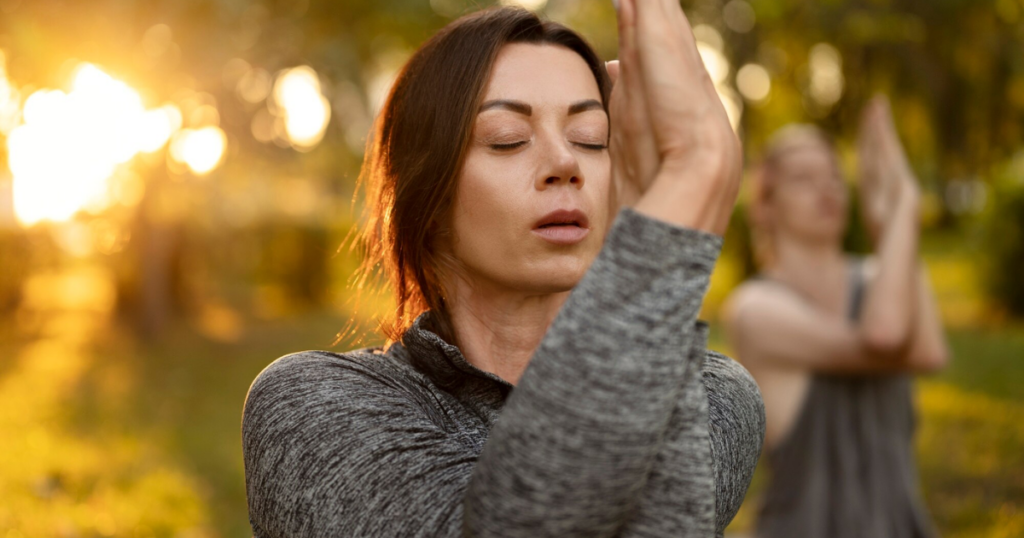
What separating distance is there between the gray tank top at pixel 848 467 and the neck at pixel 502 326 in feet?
7.11

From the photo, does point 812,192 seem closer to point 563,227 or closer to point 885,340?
point 885,340

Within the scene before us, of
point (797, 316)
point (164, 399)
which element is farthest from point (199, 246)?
point (797, 316)

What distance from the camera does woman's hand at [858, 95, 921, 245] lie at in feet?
11.5

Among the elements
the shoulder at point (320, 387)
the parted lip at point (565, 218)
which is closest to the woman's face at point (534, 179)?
the parted lip at point (565, 218)

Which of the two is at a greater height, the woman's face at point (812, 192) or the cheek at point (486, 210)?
the cheek at point (486, 210)

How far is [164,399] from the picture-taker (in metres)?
9.62

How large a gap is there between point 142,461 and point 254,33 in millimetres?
6893

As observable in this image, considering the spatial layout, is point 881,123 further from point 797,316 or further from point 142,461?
point 142,461

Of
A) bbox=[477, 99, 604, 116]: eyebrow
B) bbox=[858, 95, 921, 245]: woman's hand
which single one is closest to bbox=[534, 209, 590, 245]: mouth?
bbox=[477, 99, 604, 116]: eyebrow

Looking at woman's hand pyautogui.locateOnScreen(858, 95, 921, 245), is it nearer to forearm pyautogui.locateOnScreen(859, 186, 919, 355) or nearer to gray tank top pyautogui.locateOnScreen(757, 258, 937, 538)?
forearm pyautogui.locateOnScreen(859, 186, 919, 355)

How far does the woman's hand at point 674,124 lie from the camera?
111 centimetres

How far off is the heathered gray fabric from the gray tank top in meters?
2.12

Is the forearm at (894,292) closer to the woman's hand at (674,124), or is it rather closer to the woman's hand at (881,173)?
the woman's hand at (881,173)

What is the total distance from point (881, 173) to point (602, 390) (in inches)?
117
